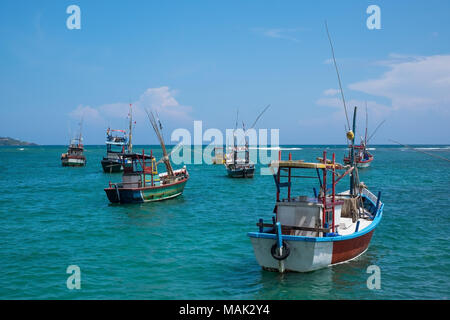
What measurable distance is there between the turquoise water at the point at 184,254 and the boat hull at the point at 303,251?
0.36 m

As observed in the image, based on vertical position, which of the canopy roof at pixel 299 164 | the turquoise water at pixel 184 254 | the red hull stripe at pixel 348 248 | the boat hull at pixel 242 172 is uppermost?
the canopy roof at pixel 299 164

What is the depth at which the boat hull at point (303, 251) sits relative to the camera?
13.2 metres

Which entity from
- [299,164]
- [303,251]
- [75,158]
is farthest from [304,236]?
[75,158]

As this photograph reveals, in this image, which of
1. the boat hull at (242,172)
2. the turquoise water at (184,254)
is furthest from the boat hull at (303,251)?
the boat hull at (242,172)

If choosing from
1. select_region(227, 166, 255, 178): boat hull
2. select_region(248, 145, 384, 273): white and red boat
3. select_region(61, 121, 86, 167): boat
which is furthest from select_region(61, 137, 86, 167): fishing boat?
select_region(248, 145, 384, 273): white and red boat

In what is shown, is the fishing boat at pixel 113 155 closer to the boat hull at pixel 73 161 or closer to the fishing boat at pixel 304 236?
the boat hull at pixel 73 161

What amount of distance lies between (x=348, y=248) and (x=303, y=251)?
Answer: 2601 mm

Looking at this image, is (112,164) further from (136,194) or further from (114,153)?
(136,194)

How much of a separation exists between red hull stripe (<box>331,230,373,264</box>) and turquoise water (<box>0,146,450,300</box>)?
0.33 m

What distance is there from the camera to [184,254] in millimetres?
17281
